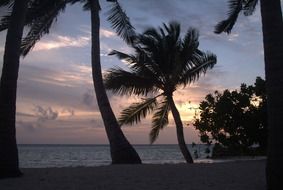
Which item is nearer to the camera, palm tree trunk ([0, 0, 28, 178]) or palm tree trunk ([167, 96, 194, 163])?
palm tree trunk ([0, 0, 28, 178])

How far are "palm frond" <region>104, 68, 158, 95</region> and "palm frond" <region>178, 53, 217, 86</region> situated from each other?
1.63 m

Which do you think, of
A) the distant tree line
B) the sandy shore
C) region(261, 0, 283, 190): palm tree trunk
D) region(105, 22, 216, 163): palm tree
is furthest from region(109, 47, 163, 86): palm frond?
region(261, 0, 283, 190): palm tree trunk

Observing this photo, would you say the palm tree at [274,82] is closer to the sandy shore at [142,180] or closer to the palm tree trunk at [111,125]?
the sandy shore at [142,180]

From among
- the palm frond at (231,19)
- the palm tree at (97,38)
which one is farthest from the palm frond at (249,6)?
the palm tree at (97,38)

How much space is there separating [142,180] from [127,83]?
1166 cm

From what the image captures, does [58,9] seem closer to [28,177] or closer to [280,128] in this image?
[28,177]

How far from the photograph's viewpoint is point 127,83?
75.0 ft

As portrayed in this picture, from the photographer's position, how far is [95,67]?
1950cm

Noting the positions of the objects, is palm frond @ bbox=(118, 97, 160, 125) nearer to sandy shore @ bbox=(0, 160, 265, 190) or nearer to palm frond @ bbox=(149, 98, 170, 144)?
palm frond @ bbox=(149, 98, 170, 144)

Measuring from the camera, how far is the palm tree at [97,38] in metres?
18.5

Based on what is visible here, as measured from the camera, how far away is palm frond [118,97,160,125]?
23609 mm

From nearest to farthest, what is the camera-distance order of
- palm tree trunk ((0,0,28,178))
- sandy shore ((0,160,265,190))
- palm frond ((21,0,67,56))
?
sandy shore ((0,160,265,190)), palm tree trunk ((0,0,28,178)), palm frond ((21,0,67,56))

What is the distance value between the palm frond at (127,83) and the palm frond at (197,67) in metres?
1.63

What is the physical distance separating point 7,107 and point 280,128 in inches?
282
